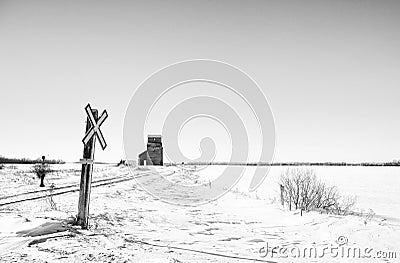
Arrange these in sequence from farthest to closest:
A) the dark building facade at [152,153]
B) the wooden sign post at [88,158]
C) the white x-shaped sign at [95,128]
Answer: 1. the dark building facade at [152,153]
2. the white x-shaped sign at [95,128]
3. the wooden sign post at [88,158]

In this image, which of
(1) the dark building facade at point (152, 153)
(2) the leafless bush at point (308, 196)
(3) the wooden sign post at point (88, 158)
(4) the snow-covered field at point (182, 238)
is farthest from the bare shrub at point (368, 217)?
(1) the dark building facade at point (152, 153)

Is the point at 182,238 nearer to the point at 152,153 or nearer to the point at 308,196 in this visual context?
the point at 308,196

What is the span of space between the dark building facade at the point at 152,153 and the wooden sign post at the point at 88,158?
4726 cm

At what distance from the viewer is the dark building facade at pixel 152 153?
53.6 m

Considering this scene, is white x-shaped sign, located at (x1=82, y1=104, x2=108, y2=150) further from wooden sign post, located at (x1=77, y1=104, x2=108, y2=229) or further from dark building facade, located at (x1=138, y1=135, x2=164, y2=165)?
dark building facade, located at (x1=138, y1=135, x2=164, y2=165)

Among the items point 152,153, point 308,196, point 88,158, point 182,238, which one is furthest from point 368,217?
point 152,153

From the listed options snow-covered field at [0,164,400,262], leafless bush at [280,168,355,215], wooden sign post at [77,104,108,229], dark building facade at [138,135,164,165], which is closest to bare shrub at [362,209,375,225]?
snow-covered field at [0,164,400,262]

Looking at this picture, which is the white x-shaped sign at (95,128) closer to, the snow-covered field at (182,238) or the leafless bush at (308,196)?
the snow-covered field at (182,238)

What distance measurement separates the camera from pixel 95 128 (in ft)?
22.3

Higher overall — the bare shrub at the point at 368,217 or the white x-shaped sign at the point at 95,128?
the white x-shaped sign at the point at 95,128

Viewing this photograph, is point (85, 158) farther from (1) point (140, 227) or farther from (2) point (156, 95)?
(2) point (156, 95)

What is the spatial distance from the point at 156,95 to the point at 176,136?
7066 millimetres

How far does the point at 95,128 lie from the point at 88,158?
0.73 meters

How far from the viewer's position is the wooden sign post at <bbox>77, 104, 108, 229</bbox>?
643 centimetres
